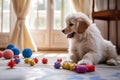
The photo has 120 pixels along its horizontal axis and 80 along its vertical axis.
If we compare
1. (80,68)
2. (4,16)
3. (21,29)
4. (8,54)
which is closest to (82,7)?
(21,29)

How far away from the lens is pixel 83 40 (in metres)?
2.26

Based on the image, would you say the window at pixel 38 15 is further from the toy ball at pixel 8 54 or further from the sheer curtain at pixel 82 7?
the toy ball at pixel 8 54

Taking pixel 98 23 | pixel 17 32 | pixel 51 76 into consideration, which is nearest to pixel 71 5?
pixel 98 23

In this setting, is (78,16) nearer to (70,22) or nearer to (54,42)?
(70,22)

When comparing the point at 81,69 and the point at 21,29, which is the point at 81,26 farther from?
the point at 21,29

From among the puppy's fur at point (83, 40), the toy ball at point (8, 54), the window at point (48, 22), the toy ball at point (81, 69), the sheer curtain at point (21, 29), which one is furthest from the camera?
the window at point (48, 22)

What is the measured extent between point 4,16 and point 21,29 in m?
0.70

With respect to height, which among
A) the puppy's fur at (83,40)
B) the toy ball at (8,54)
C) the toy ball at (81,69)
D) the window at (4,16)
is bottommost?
the toy ball at (81,69)

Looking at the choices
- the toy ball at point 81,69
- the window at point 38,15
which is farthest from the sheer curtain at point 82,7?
the toy ball at point 81,69

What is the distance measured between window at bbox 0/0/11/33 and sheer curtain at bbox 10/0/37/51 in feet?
1.15

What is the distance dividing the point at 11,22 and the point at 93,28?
269 cm

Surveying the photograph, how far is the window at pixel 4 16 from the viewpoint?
4.66m

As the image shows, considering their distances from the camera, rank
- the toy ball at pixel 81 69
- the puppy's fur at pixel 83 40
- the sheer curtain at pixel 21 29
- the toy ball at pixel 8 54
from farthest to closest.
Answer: the sheer curtain at pixel 21 29 < the toy ball at pixel 8 54 < the puppy's fur at pixel 83 40 < the toy ball at pixel 81 69

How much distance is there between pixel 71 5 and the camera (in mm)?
4520
